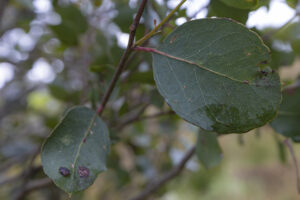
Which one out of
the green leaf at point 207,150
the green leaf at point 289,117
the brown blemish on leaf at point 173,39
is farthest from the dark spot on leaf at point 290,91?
the brown blemish on leaf at point 173,39

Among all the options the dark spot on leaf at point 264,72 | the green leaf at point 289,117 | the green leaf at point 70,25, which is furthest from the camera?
the green leaf at point 70,25

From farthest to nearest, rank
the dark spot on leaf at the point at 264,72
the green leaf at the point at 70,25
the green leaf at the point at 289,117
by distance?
the green leaf at the point at 70,25 < the green leaf at the point at 289,117 < the dark spot on leaf at the point at 264,72

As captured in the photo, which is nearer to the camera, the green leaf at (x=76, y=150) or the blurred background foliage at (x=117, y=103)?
the green leaf at (x=76, y=150)

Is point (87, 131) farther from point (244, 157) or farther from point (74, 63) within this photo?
point (244, 157)

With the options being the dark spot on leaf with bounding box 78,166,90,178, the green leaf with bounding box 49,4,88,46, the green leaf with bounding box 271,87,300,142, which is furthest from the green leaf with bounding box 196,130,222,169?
the green leaf with bounding box 49,4,88,46

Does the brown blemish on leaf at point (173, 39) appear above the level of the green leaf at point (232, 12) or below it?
above

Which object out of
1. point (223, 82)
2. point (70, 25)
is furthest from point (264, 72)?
point (70, 25)

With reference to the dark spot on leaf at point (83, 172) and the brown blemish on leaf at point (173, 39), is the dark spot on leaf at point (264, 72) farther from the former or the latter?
the dark spot on leaf at point (83, 172)

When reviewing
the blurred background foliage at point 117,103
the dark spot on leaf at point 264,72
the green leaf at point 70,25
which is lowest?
the blurred background foliage at point 117,103
